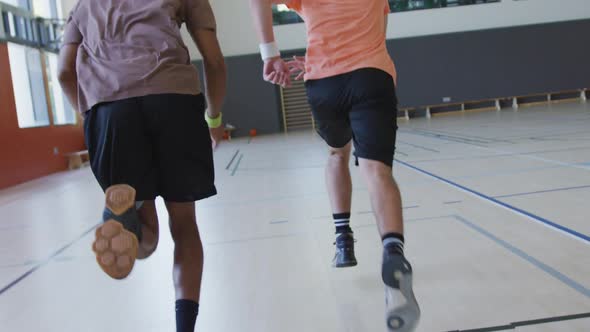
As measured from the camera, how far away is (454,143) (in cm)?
645

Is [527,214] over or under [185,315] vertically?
under

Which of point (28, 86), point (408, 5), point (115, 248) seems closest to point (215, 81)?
point (115, 248)

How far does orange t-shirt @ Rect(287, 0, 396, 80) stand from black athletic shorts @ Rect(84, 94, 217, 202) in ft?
1.58

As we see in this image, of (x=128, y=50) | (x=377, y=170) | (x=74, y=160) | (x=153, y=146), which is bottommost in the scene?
(x=74, y=160)

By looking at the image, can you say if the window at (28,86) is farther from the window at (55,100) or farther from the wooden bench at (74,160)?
the wooden bench at (74,160)

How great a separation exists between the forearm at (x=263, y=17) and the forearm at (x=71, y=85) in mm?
579

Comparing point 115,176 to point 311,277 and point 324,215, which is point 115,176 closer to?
point 311,277

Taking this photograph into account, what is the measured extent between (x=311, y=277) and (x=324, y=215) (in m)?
1.12

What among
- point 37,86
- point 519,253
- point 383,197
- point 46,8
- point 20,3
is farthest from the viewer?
point 46,8

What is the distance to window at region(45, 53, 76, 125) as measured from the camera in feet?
30.6

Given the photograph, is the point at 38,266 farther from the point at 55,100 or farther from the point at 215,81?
the point at 55,100

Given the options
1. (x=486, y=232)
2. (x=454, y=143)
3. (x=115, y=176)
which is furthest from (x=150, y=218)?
(x=454, y=143)

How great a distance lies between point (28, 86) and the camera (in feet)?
28.0

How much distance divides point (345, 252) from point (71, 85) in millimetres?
1044
